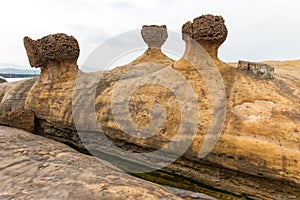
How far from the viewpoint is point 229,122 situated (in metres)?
2.92

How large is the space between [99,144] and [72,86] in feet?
3.90

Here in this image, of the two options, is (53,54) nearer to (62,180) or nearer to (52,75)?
(52,75)

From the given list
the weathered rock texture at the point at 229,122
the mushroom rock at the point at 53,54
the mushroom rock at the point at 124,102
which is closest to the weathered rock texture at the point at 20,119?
the mushroom rock at the point at 53,54

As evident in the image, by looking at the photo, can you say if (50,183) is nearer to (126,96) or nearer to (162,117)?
(162,117)

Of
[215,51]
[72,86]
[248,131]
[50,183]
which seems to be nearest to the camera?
[50,183]

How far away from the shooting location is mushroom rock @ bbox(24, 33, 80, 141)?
15.1 feet

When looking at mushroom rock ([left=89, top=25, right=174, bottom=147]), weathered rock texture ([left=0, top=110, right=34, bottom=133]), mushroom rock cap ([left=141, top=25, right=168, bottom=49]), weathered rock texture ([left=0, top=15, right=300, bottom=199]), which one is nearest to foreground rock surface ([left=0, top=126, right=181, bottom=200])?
mushroom rock ([left=89, top=25, right=174, bottom=147])

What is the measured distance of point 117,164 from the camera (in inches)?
151

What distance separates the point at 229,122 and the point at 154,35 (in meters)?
3.56

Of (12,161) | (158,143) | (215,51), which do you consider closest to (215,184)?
(158,143)

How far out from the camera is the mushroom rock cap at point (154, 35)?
232 inches

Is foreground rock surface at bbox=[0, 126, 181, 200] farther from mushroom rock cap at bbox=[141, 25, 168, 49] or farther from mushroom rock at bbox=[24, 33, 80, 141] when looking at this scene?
mushroom rock cap at bbox=[141, 25, 168, 49]

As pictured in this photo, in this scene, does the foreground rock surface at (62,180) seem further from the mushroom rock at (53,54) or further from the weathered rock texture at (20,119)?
the mushroom rock at (53,54)

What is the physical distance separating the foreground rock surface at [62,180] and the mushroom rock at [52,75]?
161 centimetres
